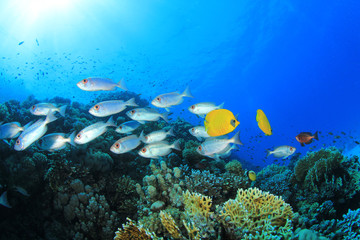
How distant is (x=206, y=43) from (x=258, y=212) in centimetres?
4257

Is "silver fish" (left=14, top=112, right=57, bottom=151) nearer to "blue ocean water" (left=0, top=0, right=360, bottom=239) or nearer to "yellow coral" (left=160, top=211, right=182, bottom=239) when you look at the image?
"yellow coral" (left=160, top=211, right=182, bottom=239)

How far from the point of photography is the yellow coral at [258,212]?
2648 millimetres

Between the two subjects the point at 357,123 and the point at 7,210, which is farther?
the point at 357,123

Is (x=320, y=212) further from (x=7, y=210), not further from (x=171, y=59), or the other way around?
Answer: (x=171, y=59)

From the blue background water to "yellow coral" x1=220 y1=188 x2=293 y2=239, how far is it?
827 inches

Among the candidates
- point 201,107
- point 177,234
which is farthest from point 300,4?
point 177,234

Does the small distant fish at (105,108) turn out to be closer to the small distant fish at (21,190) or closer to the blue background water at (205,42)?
the small distant fish at (21,190)

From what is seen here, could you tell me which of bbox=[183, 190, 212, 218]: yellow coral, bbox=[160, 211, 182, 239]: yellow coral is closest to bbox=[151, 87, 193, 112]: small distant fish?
bbox=[183, 190, 212, 218]: yellow coral

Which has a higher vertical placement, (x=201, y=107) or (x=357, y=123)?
(x=357, y=123)

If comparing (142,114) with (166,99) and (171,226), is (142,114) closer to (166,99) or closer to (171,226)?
(166,99)

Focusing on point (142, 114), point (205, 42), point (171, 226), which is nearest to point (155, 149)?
point (142, 114)

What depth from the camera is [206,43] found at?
4059 centimetres

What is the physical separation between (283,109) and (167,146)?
9477cm

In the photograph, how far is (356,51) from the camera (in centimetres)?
5119
